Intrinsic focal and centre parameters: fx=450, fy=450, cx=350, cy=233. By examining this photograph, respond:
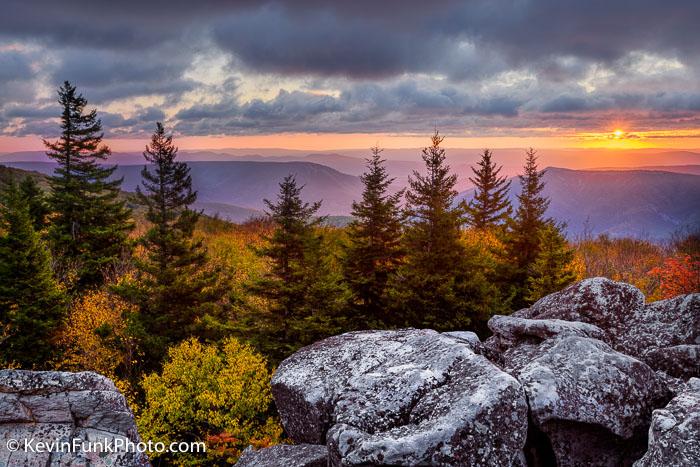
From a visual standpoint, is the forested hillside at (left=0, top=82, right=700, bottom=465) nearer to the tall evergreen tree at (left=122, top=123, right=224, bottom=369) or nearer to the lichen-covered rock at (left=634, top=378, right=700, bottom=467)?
the tall evergreen tree at (left=122, top=123, right=224, bottom=369)

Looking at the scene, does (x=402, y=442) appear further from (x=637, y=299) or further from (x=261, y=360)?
(x=261, y=360)

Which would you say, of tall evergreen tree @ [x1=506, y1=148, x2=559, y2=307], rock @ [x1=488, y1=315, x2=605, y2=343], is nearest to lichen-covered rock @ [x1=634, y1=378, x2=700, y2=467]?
rock @ [x1=488, y1=315, x2=605, y2=343]

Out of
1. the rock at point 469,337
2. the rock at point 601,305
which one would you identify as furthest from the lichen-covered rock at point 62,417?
the rock at point 601,305

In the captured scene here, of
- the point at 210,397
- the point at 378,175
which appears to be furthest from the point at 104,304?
the point at 378,175

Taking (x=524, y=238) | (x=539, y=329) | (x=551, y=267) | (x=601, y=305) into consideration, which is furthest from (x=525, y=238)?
(x=539, y=329)

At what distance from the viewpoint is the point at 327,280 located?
22.9m

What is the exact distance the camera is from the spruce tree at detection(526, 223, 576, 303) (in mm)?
25844

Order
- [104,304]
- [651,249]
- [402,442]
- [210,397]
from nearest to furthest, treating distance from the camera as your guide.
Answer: [402,442]
[210,397]
[104,304]
[651,249]

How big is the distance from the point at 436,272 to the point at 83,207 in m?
32.6

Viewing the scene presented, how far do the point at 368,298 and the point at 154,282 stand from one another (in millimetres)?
13700

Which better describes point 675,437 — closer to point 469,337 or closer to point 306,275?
point 469,337

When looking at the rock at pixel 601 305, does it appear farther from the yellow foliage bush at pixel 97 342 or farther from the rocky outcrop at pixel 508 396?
the yellow foliage bush at pixel 97 342

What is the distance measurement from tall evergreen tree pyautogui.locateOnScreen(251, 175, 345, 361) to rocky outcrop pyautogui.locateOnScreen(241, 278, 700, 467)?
7.59m

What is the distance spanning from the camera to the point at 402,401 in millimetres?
10906
